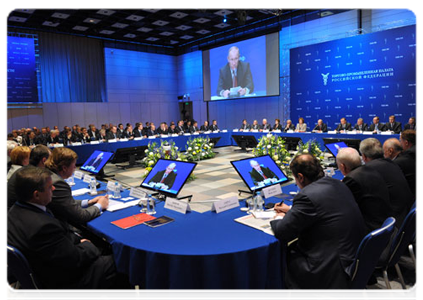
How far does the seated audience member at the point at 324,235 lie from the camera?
6.38ft

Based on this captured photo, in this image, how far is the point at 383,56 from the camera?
10.3m

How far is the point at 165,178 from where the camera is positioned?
3471mm

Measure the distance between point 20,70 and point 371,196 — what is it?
13.4m

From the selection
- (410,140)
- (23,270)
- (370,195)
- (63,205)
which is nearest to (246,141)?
(410,140)

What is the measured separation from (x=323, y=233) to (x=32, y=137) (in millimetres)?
10119

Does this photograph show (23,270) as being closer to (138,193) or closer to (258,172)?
(138,193)

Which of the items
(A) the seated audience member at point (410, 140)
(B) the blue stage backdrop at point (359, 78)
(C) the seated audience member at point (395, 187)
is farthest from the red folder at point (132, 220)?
(B) the blue stage backdrop at point (359, 78)

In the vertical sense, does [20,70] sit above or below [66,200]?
above

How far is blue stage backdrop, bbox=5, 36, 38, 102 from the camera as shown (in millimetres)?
11938

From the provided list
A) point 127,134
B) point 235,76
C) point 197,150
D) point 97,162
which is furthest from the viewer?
point 235,76

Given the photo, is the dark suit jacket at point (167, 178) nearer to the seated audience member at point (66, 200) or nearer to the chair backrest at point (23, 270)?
the seated audience member at point (66, 200)

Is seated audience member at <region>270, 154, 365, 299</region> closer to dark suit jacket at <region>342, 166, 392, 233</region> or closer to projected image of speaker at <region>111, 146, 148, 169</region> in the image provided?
dark suit jacket at <region>342, 166, 392, 233</region>
